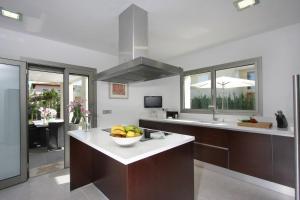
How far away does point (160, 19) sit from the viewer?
82.7 inches

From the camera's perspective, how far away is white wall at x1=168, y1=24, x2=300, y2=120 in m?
2.25

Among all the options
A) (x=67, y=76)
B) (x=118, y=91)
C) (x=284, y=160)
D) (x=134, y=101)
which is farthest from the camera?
(x=134, y=101)

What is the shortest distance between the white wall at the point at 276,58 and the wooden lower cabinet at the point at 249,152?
0.67m

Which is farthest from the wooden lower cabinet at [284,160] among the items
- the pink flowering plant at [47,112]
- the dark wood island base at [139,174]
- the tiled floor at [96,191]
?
the pink flowering plant at [47,112]

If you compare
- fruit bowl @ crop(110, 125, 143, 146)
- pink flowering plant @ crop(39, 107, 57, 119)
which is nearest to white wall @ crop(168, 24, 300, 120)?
fruit bowl @ crop(110, 125, 143, 146)

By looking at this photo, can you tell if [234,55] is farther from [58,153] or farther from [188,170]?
[58,153]

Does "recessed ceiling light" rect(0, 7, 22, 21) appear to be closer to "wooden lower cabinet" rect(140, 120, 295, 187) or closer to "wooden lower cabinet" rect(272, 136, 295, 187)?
"wooden lower cabinet" rect(140, 120, 295, 187)

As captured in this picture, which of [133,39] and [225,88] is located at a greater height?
[133,39]

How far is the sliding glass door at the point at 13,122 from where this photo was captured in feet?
7.48

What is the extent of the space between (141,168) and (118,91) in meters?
2.71

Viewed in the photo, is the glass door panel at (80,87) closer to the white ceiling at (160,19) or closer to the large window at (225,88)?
the white ceiling at (160,19)

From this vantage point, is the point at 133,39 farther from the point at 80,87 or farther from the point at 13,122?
the point at 13,122

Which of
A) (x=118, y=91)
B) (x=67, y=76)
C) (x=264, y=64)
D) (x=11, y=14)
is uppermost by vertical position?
(x=11, y=14)

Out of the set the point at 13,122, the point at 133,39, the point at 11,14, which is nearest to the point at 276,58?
the point at 133,39
